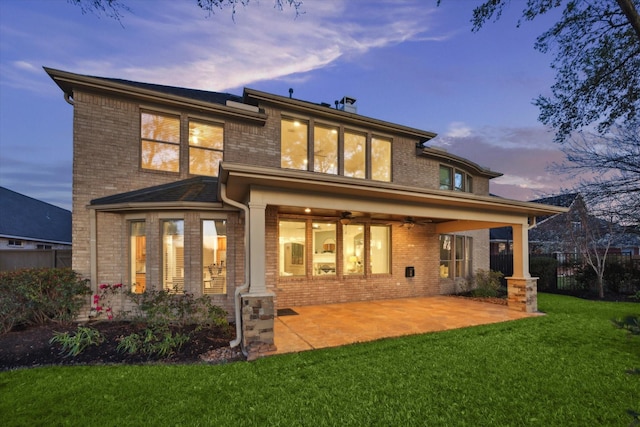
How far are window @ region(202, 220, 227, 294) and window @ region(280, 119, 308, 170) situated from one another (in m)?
2.81

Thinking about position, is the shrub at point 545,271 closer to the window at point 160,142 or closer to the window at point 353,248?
the window at point 353,248

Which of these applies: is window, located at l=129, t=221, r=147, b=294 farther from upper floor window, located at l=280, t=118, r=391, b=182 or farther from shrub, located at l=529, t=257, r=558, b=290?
shrub, located at l=529, t=257, r=558, b=290

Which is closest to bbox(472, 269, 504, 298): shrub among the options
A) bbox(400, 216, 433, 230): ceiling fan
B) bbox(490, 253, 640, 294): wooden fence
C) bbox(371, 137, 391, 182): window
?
bbox(490, 253, 640, 294): wooden fence

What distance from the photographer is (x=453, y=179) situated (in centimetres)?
1223

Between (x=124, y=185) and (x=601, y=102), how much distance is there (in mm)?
10657

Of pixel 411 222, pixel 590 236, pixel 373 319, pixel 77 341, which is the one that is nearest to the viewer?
pixel 77 341

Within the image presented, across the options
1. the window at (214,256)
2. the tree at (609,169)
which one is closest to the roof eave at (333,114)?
the window at (214,256)

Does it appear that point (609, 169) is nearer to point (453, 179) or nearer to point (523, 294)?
point (453, 179)

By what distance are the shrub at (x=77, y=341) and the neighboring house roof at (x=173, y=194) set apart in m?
2.75

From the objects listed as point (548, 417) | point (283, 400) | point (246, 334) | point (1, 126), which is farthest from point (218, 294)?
point (1, 126)

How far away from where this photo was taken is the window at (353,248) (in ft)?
32.1

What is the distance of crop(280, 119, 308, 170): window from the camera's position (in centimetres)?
905

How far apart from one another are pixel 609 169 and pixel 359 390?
1157cm

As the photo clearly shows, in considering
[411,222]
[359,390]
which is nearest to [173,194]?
[359,390]
